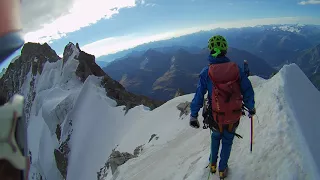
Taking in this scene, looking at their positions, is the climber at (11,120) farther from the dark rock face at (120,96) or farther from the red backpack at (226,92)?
the dark rock face at (120,96)

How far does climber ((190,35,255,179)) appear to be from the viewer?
591cm

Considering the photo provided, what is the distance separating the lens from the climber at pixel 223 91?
233 inches

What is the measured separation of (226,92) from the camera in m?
5.90

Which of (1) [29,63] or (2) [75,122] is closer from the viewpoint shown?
(2) [75,122]

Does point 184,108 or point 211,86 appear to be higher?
point 211,86

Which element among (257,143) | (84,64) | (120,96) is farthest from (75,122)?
(257,143)

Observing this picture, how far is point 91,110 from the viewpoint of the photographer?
43375 millimetres

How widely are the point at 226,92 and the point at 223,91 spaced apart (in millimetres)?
68

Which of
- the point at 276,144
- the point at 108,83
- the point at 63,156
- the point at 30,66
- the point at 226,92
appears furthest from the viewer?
the point at 30,66

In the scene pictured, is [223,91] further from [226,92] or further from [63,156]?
[63,156]

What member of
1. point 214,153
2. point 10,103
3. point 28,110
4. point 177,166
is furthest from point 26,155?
point 28,110

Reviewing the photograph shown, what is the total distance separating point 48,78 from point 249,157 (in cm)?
6158

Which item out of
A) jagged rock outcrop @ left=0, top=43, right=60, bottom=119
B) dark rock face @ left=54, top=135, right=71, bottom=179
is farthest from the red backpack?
jagged rock outcrop @ left=0, top=43, right=60, bottom=119

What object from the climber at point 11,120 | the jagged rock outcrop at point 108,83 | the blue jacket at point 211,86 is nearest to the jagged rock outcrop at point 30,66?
the jagged rock outcrop at point 108,83
